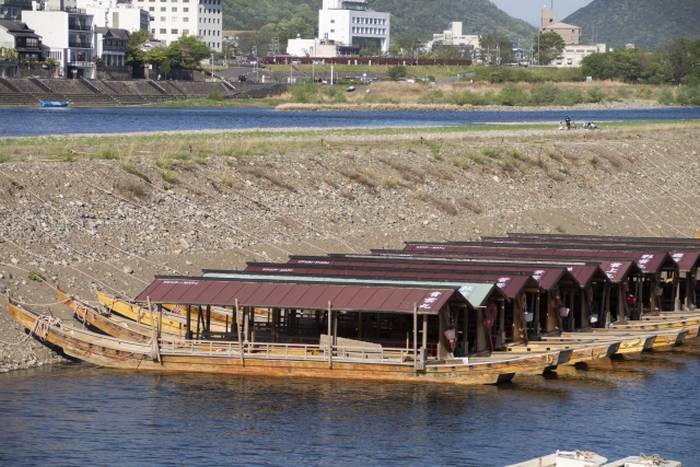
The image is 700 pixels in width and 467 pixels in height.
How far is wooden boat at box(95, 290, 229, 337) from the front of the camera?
55719 millimetres

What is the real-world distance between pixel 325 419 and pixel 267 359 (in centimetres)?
627

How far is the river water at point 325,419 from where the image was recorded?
136ft

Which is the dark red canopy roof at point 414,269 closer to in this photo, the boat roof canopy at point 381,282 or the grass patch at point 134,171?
the boat roof canopy at point 381,282

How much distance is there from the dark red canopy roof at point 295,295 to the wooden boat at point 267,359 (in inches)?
54.6

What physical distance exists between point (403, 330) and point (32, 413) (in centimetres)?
1359

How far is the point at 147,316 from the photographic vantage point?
56125 mm

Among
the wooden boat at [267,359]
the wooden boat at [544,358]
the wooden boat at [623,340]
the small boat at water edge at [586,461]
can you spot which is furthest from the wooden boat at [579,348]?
the small boat at water edge at [586,461]

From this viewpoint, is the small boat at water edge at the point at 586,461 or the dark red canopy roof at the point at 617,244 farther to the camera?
the dark red canopy roof at the point at 617,244

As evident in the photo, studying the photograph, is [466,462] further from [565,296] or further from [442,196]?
[442,196]

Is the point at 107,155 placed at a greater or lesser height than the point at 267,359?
greater

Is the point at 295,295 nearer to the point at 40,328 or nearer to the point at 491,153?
the point at 40,328

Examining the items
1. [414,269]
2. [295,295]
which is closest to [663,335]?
[414,269]

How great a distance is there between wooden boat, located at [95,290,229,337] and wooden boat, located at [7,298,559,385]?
112 inches

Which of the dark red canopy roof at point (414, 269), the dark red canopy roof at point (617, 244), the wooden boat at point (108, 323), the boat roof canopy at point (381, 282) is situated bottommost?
the wooden boat at point (108, 323)
